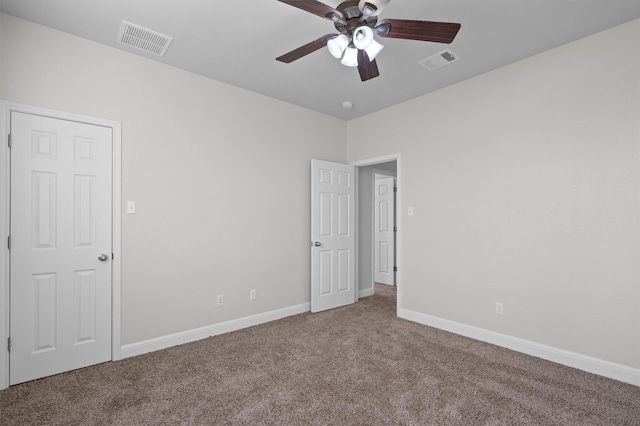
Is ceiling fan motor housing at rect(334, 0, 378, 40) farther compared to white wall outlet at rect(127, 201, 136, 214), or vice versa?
white wall outlet at rect(127, 201, 136, 214)

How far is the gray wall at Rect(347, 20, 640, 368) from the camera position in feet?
8.10

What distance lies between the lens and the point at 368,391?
89.0 inches

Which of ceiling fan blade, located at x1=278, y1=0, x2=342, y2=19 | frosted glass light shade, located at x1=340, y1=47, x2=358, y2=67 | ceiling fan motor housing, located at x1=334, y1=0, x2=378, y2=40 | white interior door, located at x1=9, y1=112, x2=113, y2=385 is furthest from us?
white interior door, located at x1=9, y1=112, x2=113, y2=385

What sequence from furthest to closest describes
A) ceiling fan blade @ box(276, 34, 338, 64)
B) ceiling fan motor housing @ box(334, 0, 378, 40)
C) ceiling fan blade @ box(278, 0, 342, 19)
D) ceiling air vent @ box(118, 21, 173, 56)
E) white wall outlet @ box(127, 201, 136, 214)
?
white wall outlet @ box(127, 201, 136, 214), ceiling air vent @ box(118, 21, 173, 56), ceiling fan blade @ box(276, 34, 338, 64), ceiling fan motor housing @ box(334, 0, 378, 40), ceiling fan blade @ box(278, 0, 342, 19)

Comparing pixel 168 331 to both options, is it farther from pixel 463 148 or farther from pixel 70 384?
pixel 463 148

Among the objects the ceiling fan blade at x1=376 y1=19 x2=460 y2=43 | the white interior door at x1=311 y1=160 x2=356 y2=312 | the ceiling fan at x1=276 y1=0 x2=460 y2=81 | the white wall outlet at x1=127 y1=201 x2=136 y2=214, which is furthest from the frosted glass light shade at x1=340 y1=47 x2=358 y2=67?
the white wall outlet at x1=127 y1=201 x2=136 y2=214

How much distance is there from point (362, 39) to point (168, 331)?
3107 millimetres

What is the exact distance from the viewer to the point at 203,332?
3.29 meters

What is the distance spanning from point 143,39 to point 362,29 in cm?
193

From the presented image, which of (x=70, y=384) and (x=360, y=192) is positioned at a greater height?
(x=360, y=192)

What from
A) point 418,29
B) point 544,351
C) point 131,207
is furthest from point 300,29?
point 544,351

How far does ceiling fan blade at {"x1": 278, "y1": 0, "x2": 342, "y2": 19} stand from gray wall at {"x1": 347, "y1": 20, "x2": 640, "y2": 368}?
7.09 ft

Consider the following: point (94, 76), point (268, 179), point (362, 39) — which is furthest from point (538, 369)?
point (94, 76)

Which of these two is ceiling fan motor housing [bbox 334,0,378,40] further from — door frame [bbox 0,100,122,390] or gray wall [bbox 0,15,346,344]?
door frame [bbox 0,100,122,390]
